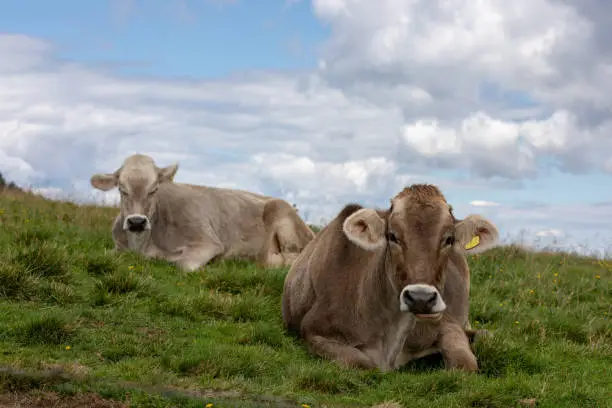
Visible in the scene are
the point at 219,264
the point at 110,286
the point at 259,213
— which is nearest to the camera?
the point at 110,286

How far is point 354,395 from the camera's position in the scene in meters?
8.20

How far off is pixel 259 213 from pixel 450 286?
29.3 ft

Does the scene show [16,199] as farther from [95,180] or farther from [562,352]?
[562,352]

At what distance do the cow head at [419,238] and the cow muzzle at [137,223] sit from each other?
7524 millimetres

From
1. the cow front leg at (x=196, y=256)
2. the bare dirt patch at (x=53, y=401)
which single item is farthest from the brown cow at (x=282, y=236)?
the bare dirt patch at (x=53, y=401)

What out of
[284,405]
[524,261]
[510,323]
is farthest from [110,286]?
[524,261]

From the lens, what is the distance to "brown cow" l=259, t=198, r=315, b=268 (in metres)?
17.1

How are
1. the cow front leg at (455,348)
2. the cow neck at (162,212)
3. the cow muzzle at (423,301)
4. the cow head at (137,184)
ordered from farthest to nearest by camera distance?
the cow neck at (162,212) → the cow head at (137,184) → the cow front leg at (455,348) → the cow muzzle at (423,301)

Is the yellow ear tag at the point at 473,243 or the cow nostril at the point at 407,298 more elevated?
the yellow ear tag at the point at 473,243

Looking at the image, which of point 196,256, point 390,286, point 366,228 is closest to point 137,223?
point 196,256

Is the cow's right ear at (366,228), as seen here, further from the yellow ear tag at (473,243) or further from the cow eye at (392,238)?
the yellow ear tag at (473,243)

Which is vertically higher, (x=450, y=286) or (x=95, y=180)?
(x=95, y=180)

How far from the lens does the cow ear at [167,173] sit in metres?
17.0

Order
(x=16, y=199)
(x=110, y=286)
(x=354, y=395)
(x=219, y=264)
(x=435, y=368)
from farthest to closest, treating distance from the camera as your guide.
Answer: (x=16, y=199), (x=219, y=264), (x=110, y=286), (x=435, y=368), (x=354, y=395)
